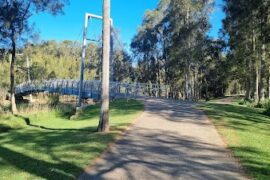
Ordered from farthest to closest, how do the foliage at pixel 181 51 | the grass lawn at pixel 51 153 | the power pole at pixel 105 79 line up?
1. the foliage at pixel 181 51
2. the power pole at pixel 105 79
3. the grass lawn at pixel 51 153

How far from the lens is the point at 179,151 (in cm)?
956

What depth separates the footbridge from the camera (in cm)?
3117

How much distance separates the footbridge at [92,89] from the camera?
1227 inches

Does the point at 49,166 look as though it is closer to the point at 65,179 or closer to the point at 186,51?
the point at 65,179

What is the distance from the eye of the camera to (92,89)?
1411 inches

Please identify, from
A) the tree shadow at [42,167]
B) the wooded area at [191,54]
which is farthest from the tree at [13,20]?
the tree shadow at [42,167]

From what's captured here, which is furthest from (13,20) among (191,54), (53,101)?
(191,54)

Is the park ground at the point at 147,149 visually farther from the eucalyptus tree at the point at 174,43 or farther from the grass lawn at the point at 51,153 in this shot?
the eucalyptus tree at the point at 174,43

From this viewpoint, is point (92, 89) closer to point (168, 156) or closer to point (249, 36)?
point (249, 36)

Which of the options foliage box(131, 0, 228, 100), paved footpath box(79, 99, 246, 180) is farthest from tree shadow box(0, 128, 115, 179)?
foliage box(131, 0, 228, 100)

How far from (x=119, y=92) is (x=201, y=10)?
66.2 ft

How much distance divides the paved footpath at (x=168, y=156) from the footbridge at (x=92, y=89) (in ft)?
57.7

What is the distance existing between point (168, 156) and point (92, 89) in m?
27.2

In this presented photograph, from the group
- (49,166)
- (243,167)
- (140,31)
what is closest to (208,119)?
(243,167)
